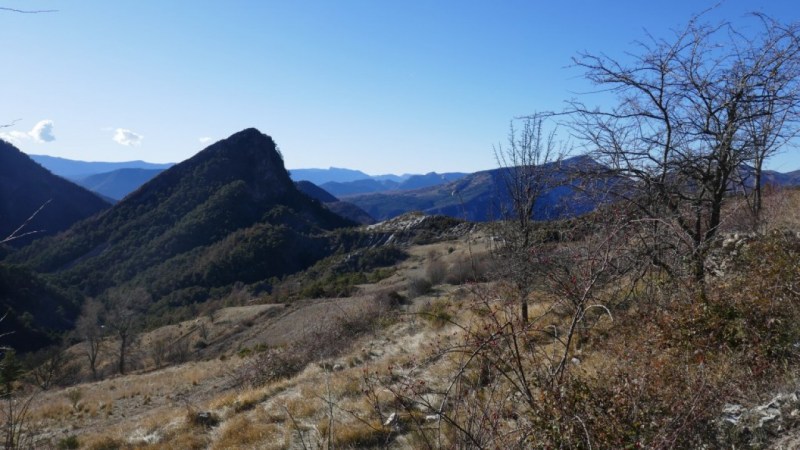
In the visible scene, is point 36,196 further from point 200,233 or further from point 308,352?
point 308,352

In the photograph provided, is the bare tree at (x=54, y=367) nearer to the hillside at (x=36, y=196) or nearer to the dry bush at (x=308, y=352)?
the dry bush at (x=308, y=352)

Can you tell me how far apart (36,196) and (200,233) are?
49.1 m

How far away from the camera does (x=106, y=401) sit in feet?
53.5

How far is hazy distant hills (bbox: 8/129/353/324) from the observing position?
69250 millimetres

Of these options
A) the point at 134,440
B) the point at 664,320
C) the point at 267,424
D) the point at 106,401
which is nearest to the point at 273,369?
the point at 134,440

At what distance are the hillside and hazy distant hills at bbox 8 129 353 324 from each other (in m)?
14.6

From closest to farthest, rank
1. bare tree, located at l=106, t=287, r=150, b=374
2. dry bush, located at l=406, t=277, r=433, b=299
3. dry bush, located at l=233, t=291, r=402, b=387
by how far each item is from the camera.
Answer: dry bush, located at l=233, t=291, r=402, b=387 → dry bush, located at l=406, t=277, r=433, b=299 → bare tree, located at l=106, t=287, r=150, b=374

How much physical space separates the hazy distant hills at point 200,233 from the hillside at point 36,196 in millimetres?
14607

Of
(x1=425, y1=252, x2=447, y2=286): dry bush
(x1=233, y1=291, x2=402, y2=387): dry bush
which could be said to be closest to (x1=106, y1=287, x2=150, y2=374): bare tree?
(x1=233, y1=291, x2=402, y2=387): dry bush

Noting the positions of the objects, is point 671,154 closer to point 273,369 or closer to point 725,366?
point 725,366

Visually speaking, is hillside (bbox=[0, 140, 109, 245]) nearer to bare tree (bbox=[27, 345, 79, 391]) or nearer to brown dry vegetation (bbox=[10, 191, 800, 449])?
bare tree (bbox=[27, 345, 79, 391])

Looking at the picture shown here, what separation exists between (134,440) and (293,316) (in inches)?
897

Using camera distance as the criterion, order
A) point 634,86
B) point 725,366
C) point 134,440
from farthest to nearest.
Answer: point 134,440, point 634,86, point 725,366

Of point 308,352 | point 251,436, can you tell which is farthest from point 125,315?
point 251,436
